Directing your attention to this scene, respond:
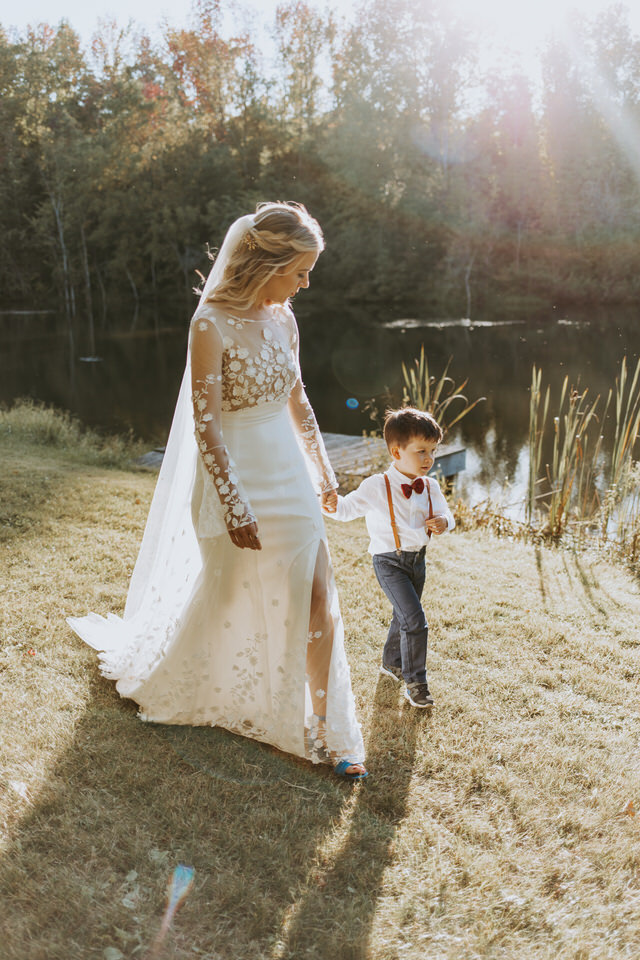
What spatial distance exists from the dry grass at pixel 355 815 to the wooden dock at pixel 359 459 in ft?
15.3

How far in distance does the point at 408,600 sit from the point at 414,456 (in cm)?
64

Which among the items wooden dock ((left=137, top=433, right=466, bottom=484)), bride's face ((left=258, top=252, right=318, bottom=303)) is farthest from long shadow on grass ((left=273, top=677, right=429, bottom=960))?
wooden dock ((left=137, top=433, right=466, bottom=484))

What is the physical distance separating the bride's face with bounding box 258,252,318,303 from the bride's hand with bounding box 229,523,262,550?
87cm

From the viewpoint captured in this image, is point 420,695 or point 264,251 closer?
point 264,251

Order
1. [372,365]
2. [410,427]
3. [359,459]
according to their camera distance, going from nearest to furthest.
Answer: [410,427] < [359,459] < [372,365]

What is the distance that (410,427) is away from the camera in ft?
10.3

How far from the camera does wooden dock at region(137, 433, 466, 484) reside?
29.6 feet

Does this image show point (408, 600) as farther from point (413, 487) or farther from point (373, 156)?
point (373, 156)

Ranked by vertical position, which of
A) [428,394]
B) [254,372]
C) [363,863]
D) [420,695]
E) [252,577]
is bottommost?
[363,863]

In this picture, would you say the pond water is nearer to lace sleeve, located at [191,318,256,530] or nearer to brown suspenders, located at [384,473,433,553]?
brown suspenders, located at [384,473,433,553]

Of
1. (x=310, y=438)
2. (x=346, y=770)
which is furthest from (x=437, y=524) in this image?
(x=346, y=770)

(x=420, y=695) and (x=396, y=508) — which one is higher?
(x=396, y=508)

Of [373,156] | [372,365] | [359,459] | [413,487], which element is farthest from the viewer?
[373,156]

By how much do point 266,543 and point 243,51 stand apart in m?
40.8
